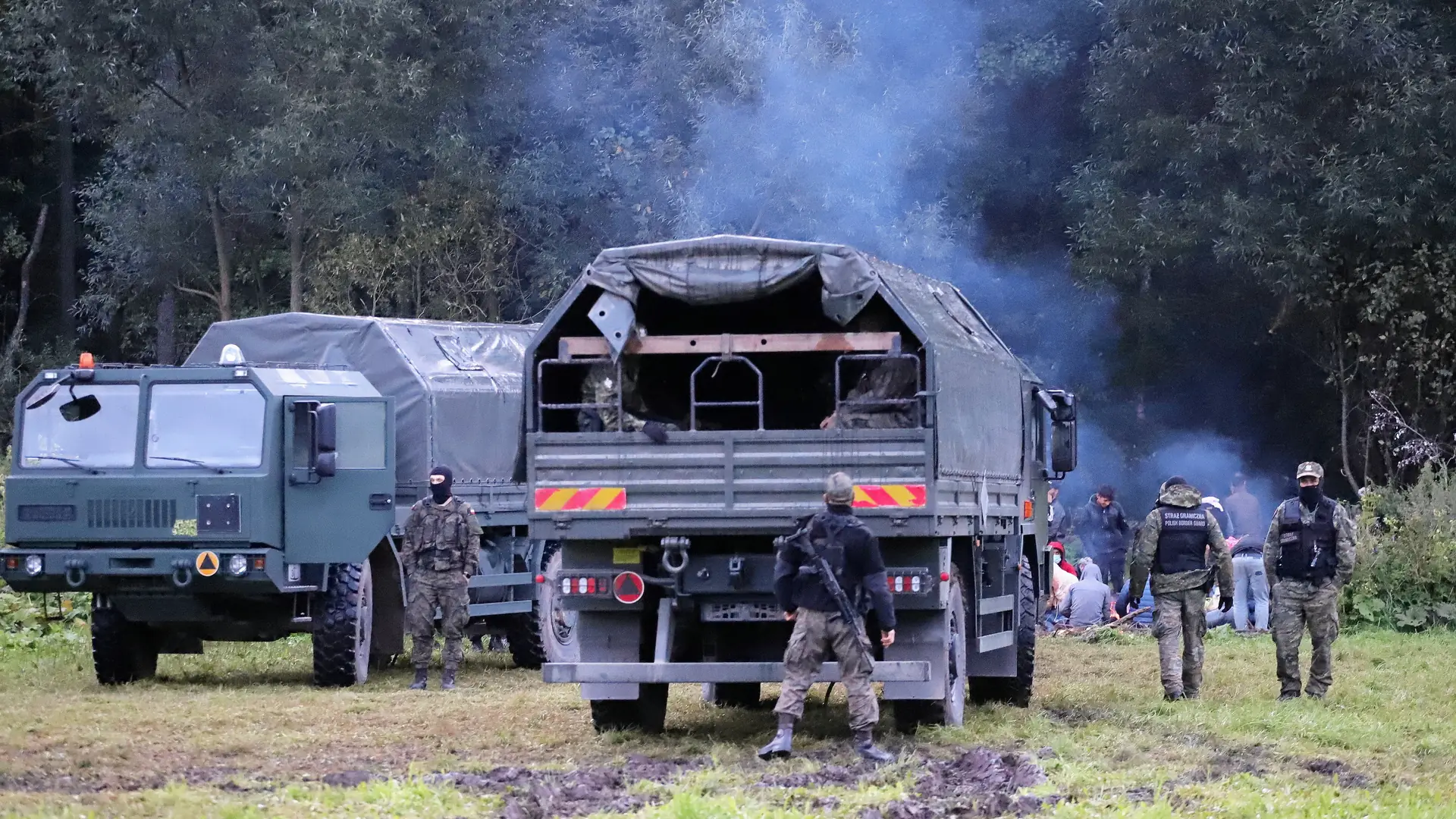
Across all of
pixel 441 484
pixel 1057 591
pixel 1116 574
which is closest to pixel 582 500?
pixel 441 484

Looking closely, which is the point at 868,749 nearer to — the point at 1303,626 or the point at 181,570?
the point at 1303,626

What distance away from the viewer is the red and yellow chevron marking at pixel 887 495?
425 inches

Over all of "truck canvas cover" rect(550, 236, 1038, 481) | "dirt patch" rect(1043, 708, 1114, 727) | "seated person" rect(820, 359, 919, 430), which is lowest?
"dirt patch" rect(1043, 708, 1114, 727)

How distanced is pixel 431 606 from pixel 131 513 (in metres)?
2.31

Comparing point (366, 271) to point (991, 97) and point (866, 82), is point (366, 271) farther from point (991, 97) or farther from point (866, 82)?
point (991, 97)

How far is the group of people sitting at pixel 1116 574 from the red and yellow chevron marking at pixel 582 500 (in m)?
8.45

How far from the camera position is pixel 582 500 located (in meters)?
11.1

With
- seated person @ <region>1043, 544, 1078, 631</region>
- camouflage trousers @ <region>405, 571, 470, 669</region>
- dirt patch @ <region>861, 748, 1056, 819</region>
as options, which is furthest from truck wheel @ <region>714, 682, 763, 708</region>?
seated person @ <region>1043, 544, 1078, 631</region>

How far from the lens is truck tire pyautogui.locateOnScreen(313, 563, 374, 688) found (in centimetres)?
1498

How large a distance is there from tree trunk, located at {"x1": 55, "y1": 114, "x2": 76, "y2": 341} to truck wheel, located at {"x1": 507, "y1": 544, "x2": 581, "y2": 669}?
15.9 m

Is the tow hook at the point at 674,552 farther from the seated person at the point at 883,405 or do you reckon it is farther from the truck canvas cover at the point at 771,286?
the truck canvas cover at the point at 771,286

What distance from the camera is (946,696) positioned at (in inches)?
459

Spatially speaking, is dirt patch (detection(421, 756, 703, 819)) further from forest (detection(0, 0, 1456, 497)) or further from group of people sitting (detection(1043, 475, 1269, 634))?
forest (detection(0, 0, 1456, 497))

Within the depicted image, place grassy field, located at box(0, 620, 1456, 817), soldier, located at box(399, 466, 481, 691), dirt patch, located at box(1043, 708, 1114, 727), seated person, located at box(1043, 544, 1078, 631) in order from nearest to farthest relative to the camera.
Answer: grassy field, located at box(0, 620, 1456, 817)
dirt patch, located at box(1043, 708, 1114, 727)
soldier, located at box(399, 466, 481, 691)
seated person, located at box(1043, 544, 1078, 631)
